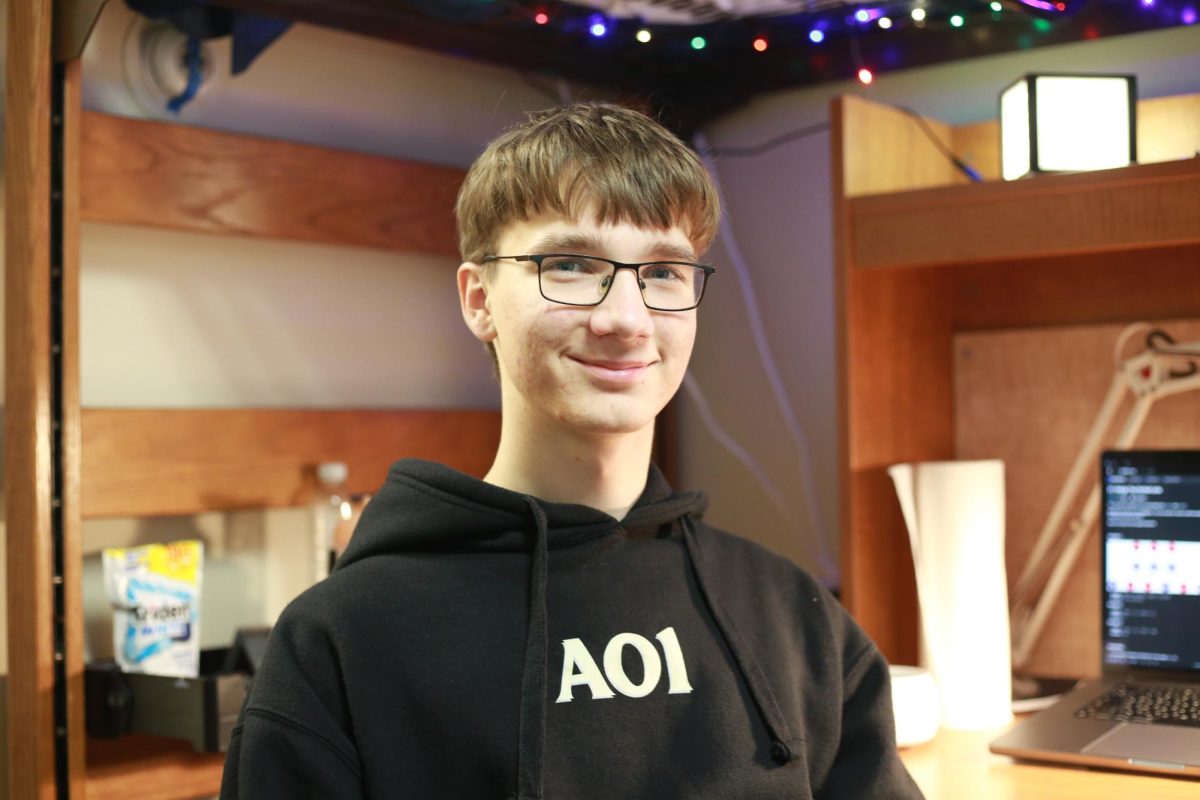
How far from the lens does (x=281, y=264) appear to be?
189 centimetres

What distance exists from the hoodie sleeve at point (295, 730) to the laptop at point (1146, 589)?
84 cm

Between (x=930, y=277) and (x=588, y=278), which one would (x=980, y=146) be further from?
(x=588, y=278)

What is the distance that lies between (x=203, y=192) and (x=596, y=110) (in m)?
0.79

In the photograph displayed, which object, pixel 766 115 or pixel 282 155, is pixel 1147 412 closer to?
pixel 766 115

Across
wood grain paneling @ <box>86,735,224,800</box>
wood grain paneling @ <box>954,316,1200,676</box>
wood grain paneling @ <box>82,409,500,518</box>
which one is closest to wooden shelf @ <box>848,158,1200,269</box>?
wood grain paneling @ <box>954,316,1200,676</box>

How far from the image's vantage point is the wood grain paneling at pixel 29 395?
1413mm

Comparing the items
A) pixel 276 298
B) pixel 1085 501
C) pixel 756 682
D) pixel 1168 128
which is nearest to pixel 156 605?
pixel 276 298

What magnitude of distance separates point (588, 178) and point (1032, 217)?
703 mm

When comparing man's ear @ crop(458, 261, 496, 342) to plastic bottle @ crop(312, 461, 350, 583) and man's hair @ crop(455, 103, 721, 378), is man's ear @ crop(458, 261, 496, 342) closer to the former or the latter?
man's hair @ crop(455, 103, 721, 378)

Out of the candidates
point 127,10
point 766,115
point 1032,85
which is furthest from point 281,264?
point 1032,85

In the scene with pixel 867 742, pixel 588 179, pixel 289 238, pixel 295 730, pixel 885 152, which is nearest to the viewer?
pixel 295 730

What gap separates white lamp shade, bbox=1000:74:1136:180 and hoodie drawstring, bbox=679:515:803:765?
0.76 meters

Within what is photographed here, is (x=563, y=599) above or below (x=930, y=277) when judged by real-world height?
below

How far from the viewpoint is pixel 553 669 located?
970mm
